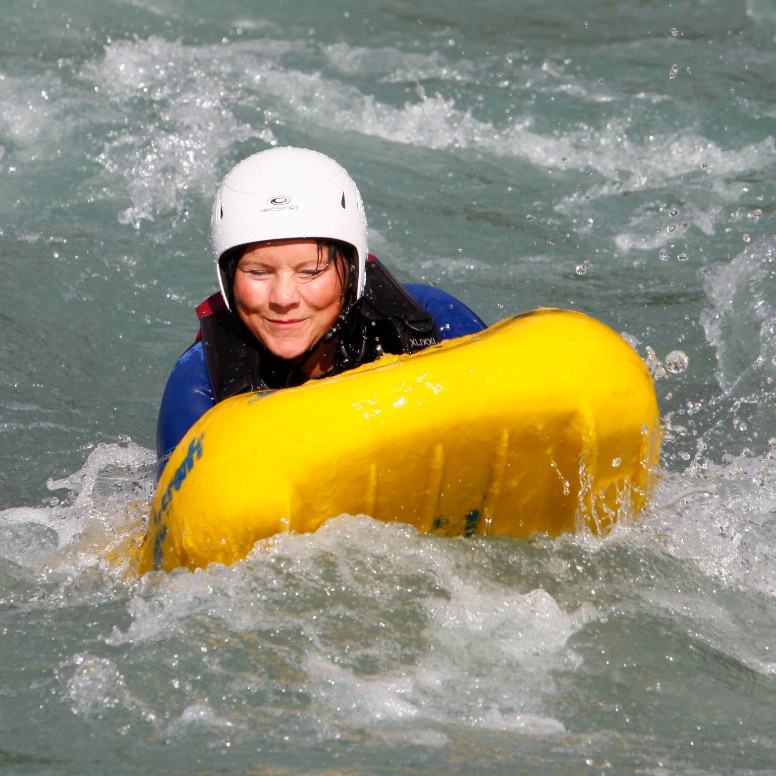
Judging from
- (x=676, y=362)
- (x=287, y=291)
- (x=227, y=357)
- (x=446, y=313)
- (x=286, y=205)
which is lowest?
(x=676, y=362)

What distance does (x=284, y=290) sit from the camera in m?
3.49

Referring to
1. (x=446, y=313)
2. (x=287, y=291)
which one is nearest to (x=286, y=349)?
(x=287, y=291)

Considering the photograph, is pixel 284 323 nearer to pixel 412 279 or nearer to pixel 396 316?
pixel 396 316

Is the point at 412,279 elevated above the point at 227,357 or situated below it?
below

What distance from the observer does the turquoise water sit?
276 centimetres

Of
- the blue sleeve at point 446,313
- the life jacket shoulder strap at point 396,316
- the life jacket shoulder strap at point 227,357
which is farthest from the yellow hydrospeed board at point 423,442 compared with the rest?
the blue sleeve at point 446,313

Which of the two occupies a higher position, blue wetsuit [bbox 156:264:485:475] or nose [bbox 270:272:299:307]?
nose [bbox 270:272:299:307]

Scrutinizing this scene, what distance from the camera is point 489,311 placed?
5.84 meters

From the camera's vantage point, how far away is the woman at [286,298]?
11.6ft

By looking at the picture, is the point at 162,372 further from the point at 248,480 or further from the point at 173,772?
the point at 173,772

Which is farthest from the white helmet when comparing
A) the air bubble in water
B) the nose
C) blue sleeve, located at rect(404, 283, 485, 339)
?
the air bubble in water

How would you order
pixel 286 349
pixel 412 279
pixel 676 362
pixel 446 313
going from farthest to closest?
pixel 412 279 < pixel 676 362 < pixel 446 313 < pixel 286 349

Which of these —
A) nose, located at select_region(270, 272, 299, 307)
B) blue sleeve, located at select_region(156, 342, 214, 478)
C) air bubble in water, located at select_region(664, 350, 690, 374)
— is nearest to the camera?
nose, located at select_region(270, 272, 299, 307)

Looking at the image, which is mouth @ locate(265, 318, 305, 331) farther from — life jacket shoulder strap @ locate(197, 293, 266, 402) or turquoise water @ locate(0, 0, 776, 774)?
turquoise water @ locate(0, 0, 776, 774)
